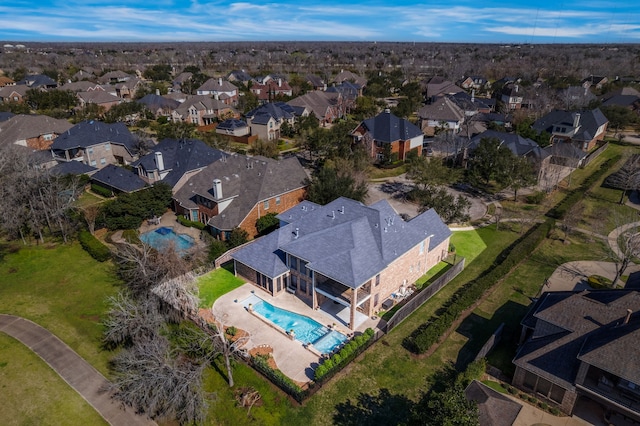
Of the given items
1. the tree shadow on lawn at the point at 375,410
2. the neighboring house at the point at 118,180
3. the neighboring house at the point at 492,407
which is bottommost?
the tree shadow on lawn at the point at 375,410

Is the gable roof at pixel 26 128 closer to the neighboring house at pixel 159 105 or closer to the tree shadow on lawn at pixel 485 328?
the neighboring house at pixel 159 105

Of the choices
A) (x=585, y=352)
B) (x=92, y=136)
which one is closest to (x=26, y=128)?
(x=92, y=136)

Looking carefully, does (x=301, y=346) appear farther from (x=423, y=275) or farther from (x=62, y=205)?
(x=62, y=205)

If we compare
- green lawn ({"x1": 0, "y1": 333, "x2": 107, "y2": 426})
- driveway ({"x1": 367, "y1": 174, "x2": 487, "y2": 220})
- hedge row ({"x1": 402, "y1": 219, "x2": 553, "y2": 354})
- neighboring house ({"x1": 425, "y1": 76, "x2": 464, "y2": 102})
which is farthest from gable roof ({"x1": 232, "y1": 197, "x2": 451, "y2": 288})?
neighboring house ({"x1": 425, "y1": 76, "x2": 464, "y2": 102})

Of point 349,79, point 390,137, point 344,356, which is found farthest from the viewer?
point 349,79

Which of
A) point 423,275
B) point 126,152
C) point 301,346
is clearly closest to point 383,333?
point 301,346

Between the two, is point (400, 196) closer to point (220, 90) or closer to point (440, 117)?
point (440, 117)

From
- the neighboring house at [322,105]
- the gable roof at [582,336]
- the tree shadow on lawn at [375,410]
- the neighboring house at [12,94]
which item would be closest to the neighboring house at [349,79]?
the neighboring house at [322,105]
